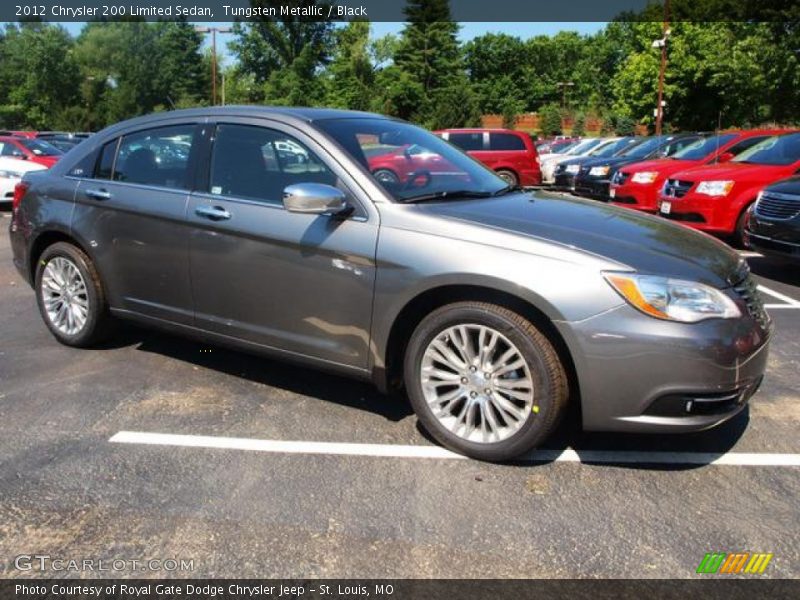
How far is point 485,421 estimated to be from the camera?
3400mm

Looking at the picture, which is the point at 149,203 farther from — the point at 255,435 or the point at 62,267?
the point at 255,435

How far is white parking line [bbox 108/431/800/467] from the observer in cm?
344

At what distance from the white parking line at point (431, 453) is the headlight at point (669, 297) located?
77 centimetres

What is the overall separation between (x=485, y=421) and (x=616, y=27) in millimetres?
107004

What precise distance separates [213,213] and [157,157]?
775mm

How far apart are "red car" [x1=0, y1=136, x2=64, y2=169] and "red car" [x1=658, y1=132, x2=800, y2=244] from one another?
12.3 meters

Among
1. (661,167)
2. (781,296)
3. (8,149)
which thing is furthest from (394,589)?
(8,149)

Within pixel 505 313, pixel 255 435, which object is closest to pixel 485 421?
pixel 505 313

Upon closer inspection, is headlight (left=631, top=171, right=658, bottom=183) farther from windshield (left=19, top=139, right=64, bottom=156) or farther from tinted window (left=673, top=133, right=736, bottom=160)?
windshield (left=19, top=139, right=64, bottom=156)

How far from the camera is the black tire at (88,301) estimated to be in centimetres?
471

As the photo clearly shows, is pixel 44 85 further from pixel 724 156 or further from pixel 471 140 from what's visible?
pixel 724 156

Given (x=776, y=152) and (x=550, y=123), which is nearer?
(x=776, y=152)

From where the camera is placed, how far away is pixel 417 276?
3.38m

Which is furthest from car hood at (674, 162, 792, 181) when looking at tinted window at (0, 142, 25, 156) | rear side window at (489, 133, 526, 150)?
tinted window at (0, 142, 25, 156)
